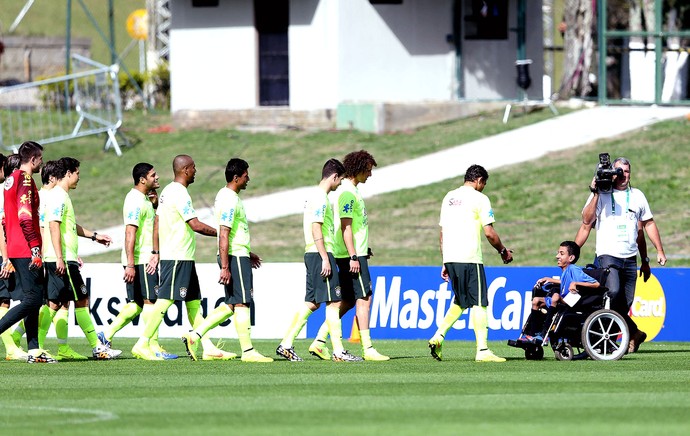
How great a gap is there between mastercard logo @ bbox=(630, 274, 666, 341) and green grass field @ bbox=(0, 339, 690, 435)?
3.59 metres

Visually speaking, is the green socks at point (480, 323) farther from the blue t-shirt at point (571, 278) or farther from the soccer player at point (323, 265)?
the soccer player at point (323, 265)

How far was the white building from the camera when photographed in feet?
115

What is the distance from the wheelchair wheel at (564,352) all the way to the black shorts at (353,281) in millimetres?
1960

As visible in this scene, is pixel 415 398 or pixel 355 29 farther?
pixel 355 29

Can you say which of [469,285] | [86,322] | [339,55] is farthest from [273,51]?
[469,285]

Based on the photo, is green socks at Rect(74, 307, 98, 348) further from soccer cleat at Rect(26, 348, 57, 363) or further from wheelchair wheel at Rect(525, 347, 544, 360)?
wheelchair wheel at Rect(525, 347, 544, 360)

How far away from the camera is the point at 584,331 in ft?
46.9

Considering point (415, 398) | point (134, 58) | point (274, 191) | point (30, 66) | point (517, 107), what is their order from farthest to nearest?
point (134, 58) < point (30, 66) < point (517, 107) < point (274, 191) < point (415, 398)

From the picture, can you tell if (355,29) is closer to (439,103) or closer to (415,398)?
(439,103)

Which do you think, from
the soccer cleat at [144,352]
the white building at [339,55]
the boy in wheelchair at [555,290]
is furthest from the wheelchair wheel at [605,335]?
the white building at [339,55]

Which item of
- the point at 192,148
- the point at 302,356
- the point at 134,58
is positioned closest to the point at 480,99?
the point at 192,148

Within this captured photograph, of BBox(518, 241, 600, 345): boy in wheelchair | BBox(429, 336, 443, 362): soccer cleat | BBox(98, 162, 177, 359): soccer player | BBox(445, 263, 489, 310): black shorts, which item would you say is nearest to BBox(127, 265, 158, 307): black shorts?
BBox(98, 162, 177, 359): soccer player

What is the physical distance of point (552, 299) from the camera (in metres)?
14.5

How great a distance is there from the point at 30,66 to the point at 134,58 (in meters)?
31.7
